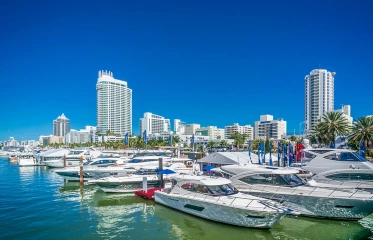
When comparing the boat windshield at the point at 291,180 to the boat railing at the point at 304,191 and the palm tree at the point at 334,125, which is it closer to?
the boat railing at the point at 304,191

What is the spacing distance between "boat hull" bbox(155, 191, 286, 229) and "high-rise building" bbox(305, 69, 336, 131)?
6170 inches

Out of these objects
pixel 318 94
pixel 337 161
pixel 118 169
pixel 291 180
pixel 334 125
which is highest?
pixel 318 94

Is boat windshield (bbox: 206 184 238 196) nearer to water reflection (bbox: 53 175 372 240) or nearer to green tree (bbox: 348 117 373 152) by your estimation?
water reflection (bbox: 53 175 372 240)

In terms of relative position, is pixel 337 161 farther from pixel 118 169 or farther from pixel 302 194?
pixel 118 169

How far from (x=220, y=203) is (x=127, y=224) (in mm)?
6341

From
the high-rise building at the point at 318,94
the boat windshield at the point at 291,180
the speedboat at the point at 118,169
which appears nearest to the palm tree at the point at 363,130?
the boat windshield at the point at 291,180

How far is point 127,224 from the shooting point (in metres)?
17.5

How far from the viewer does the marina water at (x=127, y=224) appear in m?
15.4

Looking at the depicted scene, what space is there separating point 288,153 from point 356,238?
1884 cm

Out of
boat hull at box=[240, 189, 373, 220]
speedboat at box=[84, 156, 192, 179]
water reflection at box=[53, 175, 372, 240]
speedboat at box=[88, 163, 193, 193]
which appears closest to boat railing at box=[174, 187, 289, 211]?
water reflection at box=[53, 175, 372, 240]

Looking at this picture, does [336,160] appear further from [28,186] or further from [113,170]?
[28,186]

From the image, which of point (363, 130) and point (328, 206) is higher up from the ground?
point (363, 130)

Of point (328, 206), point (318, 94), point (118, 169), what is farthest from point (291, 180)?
point (318, 94)

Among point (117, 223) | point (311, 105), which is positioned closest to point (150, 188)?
point (117, 223)
